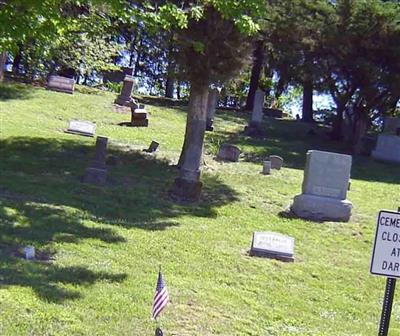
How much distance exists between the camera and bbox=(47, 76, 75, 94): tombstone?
24672 millimetres

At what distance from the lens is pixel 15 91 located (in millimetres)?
22656

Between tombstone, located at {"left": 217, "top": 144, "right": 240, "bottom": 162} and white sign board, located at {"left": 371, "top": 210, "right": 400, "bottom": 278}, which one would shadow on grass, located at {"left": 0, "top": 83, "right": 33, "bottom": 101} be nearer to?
tombstone, located at {"left": 217, "top": 144, "right": 240, "bottom": 162}

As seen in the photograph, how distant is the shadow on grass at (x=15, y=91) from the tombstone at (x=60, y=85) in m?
0.95

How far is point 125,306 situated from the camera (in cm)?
582

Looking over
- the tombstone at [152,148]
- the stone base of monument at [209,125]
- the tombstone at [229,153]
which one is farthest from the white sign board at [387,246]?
the stone base of monument at [209,125]

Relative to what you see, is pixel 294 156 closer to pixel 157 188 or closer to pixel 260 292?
pixel 157 188

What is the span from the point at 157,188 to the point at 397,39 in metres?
11.7

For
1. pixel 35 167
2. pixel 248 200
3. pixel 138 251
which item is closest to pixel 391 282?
pixel 138 251

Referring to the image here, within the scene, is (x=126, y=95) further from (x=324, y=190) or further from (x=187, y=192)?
(x=324, y=190)

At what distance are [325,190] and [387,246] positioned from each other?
7418mm

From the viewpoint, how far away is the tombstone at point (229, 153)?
Answer: 16.2 m

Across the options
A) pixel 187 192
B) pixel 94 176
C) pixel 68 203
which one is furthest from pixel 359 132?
pixel 68 203

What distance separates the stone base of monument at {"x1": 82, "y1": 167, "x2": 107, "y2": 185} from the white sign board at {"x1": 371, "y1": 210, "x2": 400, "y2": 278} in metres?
7.83

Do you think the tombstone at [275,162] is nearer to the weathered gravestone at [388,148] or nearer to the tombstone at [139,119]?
the tombstone at [139,119]
